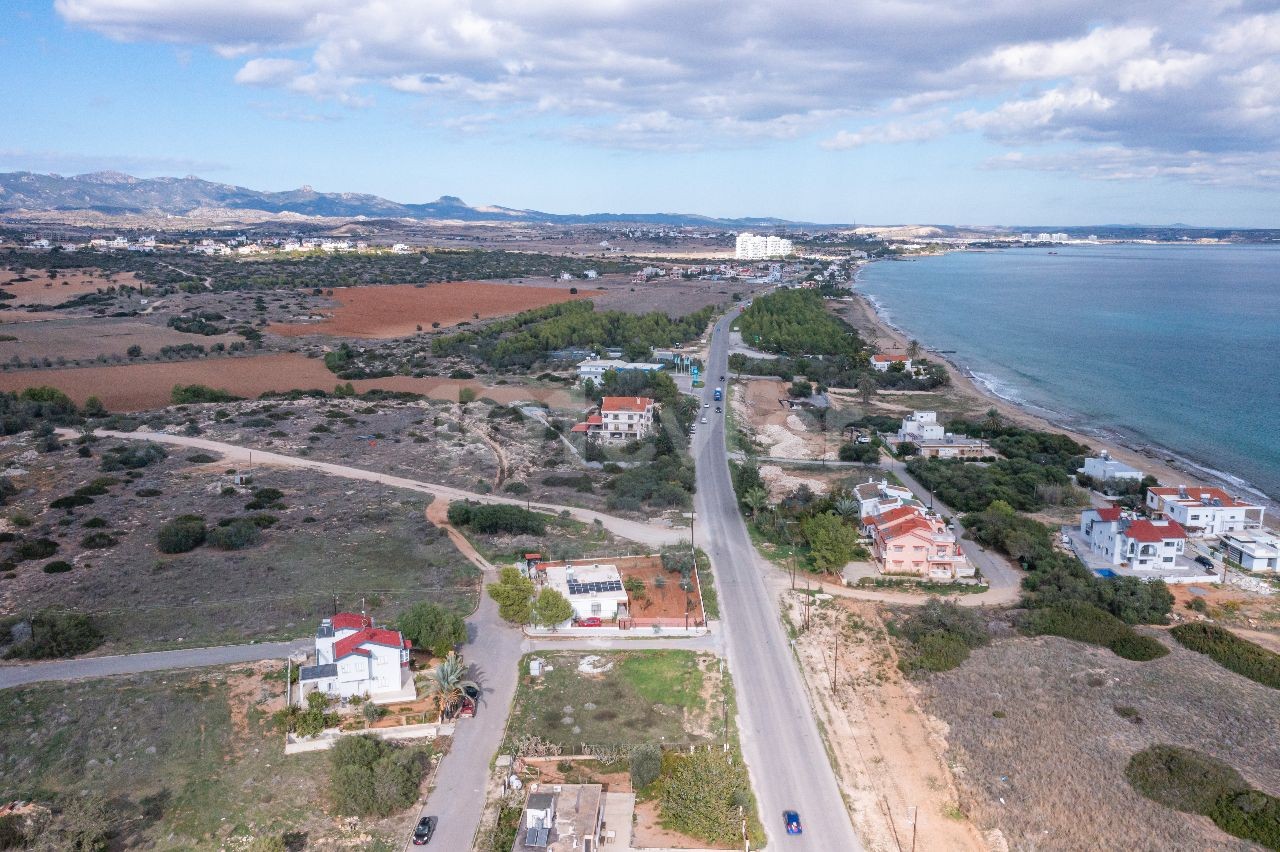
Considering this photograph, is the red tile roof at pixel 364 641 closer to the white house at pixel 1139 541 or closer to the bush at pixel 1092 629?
the bush at pixel 1092 629

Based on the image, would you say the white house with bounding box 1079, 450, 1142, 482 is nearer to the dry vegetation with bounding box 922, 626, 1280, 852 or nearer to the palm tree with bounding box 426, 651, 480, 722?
the dry vegetation with bounding box 922, 626, 1280, 852

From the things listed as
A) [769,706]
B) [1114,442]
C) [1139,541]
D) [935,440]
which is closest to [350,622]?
[769,706]

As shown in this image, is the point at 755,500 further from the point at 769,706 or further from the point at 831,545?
the point at 769,706

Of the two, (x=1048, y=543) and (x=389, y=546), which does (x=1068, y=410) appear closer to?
(x=1048, y=543)

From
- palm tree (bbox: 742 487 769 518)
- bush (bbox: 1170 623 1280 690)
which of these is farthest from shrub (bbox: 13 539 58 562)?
bush (bbox: 1170 623 1280 690)

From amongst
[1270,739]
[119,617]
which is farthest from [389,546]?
[1270,739]

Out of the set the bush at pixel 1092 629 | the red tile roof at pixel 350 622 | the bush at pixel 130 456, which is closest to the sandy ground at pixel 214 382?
the bush at pixel 130 456
